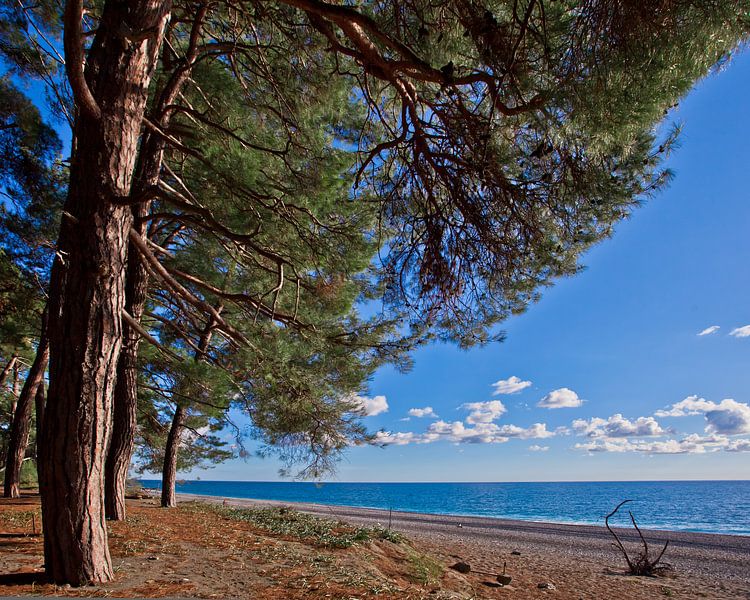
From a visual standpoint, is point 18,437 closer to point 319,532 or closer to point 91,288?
point 319,532

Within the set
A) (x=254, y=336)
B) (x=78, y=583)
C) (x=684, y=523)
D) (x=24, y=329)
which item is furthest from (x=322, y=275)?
(x=684, y=523)

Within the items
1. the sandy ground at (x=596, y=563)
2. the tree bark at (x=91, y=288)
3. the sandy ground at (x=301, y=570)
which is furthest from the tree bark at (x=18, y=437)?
the sandy ground at (x=596, y=563)

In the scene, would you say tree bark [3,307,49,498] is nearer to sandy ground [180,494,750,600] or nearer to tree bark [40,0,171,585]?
tree bark [40,0,171,585]

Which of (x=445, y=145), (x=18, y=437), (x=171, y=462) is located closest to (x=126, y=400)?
(x=171, y=462)

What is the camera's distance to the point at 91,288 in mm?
3766

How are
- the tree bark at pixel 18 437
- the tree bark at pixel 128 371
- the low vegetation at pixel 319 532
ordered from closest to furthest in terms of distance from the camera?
the tree bark at pixel 128 371, the low vegetation at pixel 319 532, the tree bark at pixel 18 437

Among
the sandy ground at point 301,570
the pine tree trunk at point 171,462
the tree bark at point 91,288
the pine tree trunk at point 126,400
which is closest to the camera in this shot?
the tree bark at point 91,288

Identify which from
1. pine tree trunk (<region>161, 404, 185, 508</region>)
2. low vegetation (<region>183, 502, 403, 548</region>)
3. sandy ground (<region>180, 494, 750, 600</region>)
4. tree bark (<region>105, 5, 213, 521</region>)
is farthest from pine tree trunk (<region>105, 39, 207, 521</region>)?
sandy ground (<region>180, 494, 750, 600</region>)

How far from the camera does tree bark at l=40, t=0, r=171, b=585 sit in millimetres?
3471

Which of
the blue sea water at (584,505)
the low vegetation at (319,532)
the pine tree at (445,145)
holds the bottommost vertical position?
the blue sea water at (584,505)

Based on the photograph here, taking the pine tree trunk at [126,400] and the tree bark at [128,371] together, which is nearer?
the tree bark at [128,371]

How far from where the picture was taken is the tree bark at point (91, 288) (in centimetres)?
347

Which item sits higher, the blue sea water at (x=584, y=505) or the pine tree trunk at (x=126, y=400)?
the pine tree trunk at (x=126, y=400)

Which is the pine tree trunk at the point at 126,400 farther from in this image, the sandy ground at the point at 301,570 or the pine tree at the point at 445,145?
the pine tree at the point at 445,145
